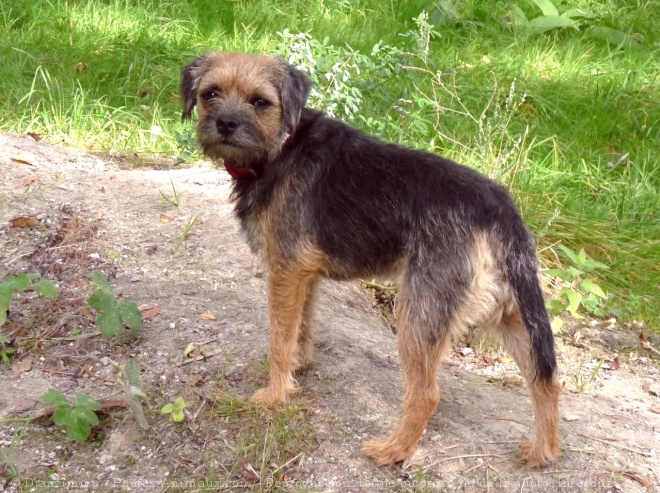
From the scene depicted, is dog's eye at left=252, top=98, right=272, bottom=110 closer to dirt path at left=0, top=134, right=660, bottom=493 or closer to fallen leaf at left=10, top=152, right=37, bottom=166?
dirt path at left=0, top=134, right=660, bottom=493

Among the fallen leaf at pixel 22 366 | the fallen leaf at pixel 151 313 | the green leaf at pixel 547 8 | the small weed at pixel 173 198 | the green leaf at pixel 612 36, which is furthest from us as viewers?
the green leaf at pixel 547 8

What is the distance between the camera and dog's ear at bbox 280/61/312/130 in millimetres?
3553

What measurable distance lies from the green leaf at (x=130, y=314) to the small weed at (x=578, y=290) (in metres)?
2.49

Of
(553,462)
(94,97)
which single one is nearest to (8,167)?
(94,97)

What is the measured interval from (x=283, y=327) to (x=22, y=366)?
4.65 ft

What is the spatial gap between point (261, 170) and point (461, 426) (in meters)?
1.57

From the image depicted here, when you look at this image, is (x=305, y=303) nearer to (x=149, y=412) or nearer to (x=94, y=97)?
(x=149, y=412)

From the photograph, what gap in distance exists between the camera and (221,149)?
11.4 ft

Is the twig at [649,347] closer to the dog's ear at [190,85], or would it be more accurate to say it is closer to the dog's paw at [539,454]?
the dog's paw at [539,454]

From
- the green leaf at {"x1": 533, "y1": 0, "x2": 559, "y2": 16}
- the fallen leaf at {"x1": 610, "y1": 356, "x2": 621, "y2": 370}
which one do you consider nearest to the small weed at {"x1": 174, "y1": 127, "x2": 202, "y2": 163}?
the fallen leaf at {"x1": 610, "y1": 356, "x2": 621, "y2": 370}

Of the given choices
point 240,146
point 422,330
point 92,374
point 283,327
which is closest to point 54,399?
point 92,374

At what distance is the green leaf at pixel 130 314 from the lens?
12.9ft

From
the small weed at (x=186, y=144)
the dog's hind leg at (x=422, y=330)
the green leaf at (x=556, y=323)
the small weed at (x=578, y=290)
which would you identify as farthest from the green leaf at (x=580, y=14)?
the dog's hind leg at (x=422, y=330)

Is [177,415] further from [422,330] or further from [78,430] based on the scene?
[422,330]
